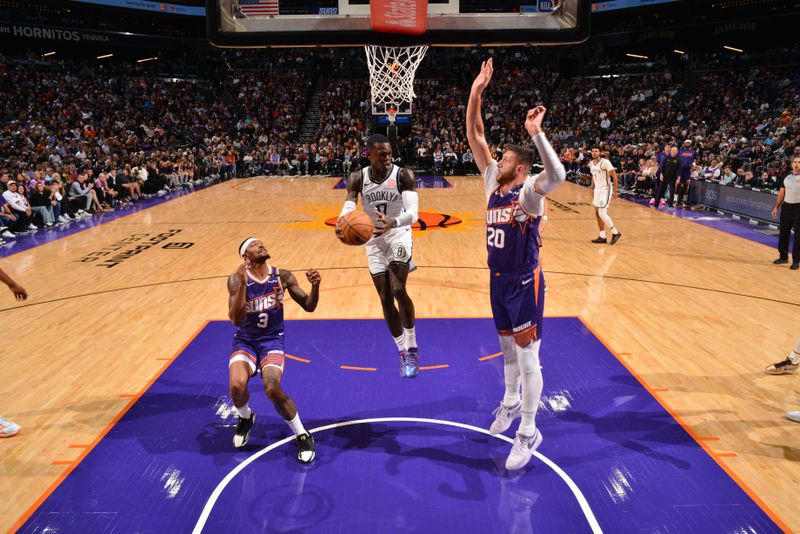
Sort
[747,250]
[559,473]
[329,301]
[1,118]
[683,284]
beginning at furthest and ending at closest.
Result: [1,118]
[747,250]
[683,284]
[329,301]
[559,473]

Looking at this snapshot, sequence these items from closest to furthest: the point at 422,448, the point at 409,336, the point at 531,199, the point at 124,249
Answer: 1. the point at 531,199
2. the point at 422,448
3. the point at 409,336
4. the point at 124,249

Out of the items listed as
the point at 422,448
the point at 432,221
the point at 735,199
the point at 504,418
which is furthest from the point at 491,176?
the point at 735,199

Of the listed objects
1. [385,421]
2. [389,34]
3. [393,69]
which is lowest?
[385,421]

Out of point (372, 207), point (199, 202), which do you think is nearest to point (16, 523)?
point (372, 207)

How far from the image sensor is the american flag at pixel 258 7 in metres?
7.75

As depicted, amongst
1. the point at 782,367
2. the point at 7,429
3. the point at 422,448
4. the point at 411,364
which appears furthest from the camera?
the point at 782,367

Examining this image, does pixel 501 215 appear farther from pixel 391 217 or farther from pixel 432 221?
pixel 432 221

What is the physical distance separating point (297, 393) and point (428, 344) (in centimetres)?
173

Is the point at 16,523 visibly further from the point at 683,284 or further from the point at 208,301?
the point at 683,284

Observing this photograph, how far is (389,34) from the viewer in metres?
7.90

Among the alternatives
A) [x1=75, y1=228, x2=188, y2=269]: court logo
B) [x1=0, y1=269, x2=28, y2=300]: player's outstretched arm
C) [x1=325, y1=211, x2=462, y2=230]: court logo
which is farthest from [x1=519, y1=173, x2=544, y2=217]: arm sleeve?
[x1=325, y1=211, x2=462, y2=230]: court logo

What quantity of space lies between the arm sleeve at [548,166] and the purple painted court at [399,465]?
200 centimetres

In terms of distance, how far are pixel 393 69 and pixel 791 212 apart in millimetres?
7637

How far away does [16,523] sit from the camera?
11.8ft
